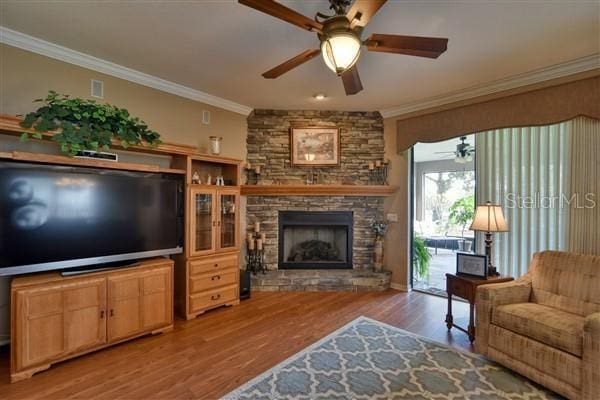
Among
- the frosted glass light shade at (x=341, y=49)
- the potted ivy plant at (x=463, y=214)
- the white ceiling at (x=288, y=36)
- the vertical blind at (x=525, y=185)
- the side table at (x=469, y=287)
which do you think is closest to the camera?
the frosted glass light shade at (x=341, y=49)

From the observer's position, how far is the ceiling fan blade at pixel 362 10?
1555 mm

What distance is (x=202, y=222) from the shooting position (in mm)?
3500

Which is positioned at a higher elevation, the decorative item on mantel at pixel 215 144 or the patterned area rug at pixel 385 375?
the decorative item on mantel at pixel 215 144

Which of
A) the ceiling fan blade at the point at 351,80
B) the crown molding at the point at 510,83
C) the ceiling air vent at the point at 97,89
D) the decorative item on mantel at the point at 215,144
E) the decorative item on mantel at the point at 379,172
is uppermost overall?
the crown molding at the point at 510,83

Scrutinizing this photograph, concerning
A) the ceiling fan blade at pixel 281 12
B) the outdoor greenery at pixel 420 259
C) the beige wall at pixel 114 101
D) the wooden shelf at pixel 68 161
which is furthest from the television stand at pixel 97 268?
the outdoor greenery at pixel 420 259

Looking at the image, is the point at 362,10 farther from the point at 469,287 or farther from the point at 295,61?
the point at 469,287

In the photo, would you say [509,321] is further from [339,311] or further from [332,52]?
[332,52]

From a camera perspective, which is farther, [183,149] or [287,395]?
[183,149]

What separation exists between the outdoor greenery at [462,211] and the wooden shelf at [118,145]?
218 inches

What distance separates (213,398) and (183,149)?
8.07 feet

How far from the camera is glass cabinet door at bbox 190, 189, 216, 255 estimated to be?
3369 mm

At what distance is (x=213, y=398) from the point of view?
2025 millimetres

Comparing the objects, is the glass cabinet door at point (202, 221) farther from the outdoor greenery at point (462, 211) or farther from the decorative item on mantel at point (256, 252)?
the outdoor greenery at point (462, 211)

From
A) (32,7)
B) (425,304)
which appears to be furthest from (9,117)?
(425,304)
